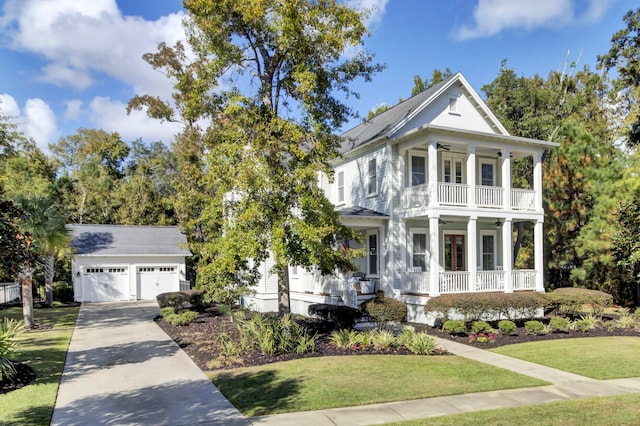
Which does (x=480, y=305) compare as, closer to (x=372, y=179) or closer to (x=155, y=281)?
(x=372, y=179)

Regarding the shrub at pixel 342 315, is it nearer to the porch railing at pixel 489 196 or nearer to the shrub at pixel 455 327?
the shrub at pixel 455 327

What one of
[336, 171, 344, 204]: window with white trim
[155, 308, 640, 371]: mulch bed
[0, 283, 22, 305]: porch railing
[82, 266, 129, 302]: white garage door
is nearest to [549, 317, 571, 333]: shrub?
[155, 308, 640, 371]: mulch bed

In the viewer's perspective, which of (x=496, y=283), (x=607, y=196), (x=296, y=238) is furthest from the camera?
(x=607, y=196)

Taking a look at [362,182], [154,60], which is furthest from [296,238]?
[154,60]

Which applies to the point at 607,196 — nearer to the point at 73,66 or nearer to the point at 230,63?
the point at 230,63

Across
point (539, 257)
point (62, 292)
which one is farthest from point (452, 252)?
point (62, 292)

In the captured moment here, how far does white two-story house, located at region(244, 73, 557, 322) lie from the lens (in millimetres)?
17531

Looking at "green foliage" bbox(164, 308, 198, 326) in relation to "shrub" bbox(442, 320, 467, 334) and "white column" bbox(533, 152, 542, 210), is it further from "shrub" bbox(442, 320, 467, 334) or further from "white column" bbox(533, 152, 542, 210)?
"white column" bbox(533, 152, 542, 210)

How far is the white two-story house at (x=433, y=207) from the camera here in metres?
17.5

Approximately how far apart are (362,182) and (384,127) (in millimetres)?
2672

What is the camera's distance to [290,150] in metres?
12.5

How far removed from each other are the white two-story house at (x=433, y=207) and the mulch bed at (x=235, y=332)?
2.25m

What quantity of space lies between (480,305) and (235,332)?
8.03 metres

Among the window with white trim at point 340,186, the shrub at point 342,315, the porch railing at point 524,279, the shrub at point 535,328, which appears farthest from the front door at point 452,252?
the shrub at point 342,315
